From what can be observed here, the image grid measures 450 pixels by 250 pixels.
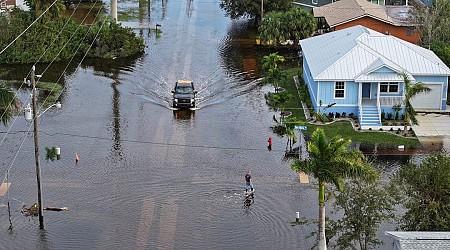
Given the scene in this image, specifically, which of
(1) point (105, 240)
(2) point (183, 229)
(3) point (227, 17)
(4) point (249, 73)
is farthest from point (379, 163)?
(3) point (227, 17)

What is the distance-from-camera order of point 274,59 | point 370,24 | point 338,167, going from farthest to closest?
point 370,24
point 274,59
point 338,167

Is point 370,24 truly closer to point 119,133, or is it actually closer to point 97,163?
point 119,133

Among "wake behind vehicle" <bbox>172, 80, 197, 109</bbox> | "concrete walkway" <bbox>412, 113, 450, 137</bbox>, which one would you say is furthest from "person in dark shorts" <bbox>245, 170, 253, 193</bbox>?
"wake behind vehicle" <bbox>172, 80, 197, 109</bbox>

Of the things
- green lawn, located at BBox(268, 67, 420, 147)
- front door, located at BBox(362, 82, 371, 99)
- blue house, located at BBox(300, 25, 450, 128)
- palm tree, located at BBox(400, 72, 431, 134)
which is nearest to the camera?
green lawn, located at BBox(268, 67, 420, 147)

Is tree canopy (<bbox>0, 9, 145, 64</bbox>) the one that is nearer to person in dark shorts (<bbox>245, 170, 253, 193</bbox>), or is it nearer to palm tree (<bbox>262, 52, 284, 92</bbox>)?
palm tree (<bbox>262, 52, 284, 92</bbox>)

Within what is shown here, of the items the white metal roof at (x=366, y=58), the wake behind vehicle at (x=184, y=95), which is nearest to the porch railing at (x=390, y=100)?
the white metal roof at (x=366, y=58)

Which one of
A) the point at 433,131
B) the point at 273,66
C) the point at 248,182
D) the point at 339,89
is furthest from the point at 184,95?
the point at 248,182

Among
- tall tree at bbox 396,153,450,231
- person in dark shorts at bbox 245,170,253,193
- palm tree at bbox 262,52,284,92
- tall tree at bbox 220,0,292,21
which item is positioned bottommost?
person in dark shorts at bbox 245,170,253,193
